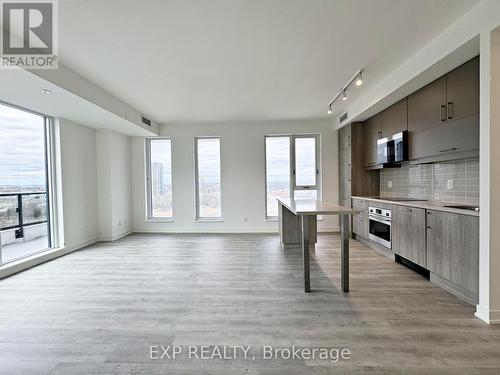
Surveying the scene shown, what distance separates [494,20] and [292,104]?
295 centimetres

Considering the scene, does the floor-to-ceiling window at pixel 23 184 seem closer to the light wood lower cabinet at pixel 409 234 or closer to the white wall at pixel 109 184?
the white wall at pixel 109 184

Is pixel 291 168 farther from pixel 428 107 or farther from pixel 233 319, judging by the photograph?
pixel 233 319

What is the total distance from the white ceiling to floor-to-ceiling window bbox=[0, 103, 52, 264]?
56.2 inches

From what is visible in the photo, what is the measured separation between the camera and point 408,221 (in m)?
3.23

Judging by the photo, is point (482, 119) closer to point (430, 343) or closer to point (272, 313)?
point (430, 343)

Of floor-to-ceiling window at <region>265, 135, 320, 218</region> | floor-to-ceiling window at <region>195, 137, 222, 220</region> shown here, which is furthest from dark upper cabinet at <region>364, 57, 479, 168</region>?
floor-to-ceiling window at <region>195, 137, 222, 220</region>

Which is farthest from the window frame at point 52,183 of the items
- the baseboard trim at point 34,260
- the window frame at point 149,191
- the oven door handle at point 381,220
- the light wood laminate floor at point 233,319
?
the oven door handle at point 381,220

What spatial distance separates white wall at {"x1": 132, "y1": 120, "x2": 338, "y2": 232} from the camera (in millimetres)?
5926

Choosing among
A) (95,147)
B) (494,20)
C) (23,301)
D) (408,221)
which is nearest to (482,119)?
(494,20)

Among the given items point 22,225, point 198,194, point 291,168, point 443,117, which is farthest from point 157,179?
point 443,117

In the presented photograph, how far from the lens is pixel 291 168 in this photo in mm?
6035

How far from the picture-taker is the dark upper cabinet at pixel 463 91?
2467 millimetres

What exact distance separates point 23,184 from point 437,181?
20.2ft

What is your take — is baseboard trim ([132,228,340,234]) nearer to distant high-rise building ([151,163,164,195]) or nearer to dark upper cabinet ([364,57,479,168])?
distant high-rise building ([151,163,164,195])
